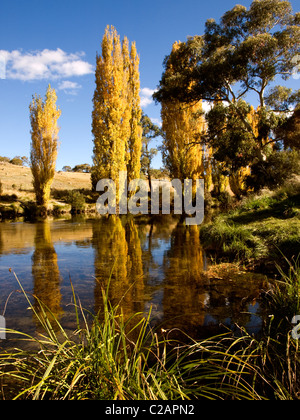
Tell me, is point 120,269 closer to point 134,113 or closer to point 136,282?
point 136,282

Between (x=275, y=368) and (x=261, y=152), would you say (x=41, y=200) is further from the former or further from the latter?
(x=275, y=368)

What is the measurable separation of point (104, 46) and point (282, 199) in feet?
58.9

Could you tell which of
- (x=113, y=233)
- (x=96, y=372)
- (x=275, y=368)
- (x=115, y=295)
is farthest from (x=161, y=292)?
(x=113, y=233)

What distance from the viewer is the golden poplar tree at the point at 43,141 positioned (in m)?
20.3

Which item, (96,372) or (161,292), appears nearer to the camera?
(96,372)

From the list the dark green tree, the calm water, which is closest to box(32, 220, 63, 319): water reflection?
the calm water

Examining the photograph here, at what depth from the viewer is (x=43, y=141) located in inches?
810

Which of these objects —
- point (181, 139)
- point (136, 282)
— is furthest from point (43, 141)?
point (136, 282)

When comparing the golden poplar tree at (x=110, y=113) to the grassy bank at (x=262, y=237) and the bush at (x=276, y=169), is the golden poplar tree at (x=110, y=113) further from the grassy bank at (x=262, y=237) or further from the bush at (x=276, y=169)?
the grassy bank at (x=262, y=237)

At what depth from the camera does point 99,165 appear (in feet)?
65.3

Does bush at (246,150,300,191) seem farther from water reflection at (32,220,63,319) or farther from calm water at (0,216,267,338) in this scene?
water reflection at (32,220,63,319)
